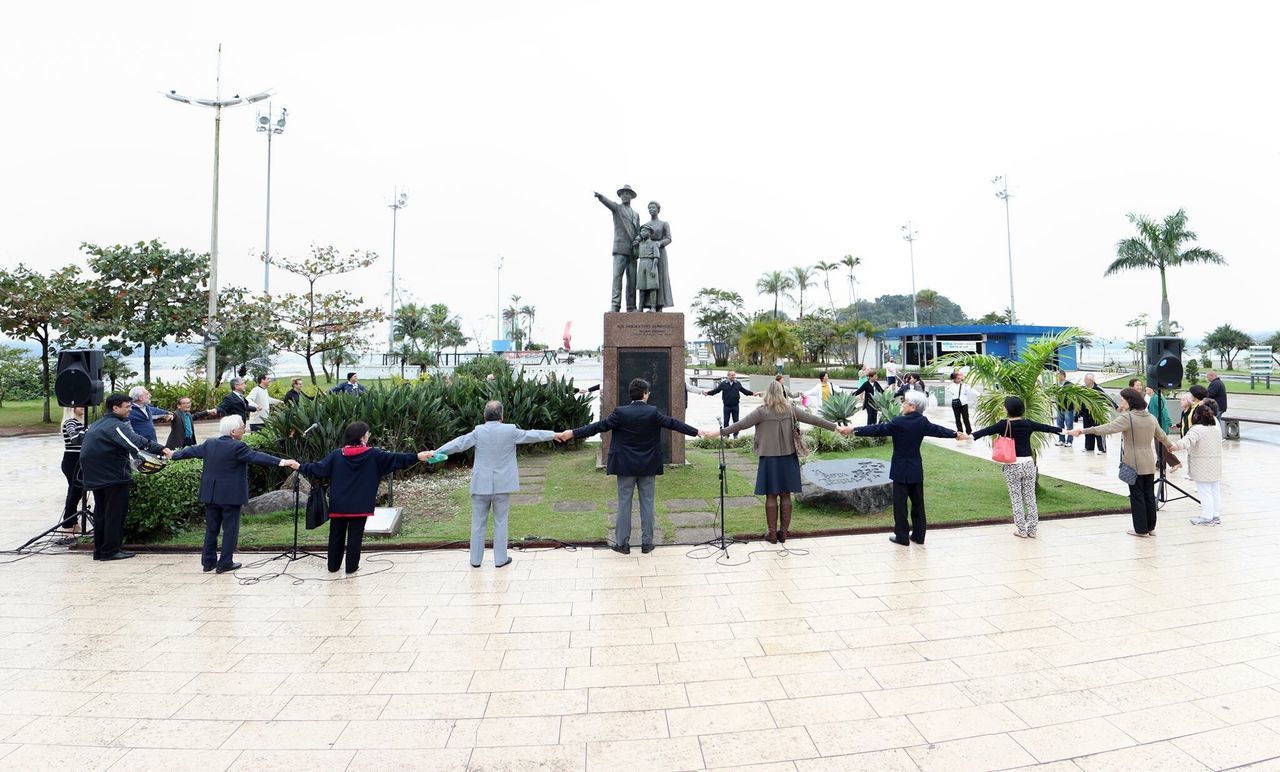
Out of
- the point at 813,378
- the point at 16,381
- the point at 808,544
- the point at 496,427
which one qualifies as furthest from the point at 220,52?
the point at 813,378

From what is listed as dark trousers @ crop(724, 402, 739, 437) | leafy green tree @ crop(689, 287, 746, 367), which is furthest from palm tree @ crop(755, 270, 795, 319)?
dark trousers @ crop(724, 402, 739, 437)

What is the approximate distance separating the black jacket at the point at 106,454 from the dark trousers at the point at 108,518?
0.39 feet

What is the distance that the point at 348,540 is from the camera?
18.5ft

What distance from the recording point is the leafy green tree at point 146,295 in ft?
64.8

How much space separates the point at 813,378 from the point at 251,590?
4037 centimetres

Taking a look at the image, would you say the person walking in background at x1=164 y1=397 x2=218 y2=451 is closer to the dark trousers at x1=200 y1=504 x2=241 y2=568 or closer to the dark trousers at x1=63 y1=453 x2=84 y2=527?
the dark trousers at x1=63 y1=453 x2=84 y2=527

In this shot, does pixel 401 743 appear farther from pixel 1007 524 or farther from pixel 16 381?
pixel 16 381

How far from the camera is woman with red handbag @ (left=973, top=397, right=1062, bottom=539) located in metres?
6.59

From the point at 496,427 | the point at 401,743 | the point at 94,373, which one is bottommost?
the point at 401,743

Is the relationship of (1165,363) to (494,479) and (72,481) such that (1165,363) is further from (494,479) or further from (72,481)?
(72,481)

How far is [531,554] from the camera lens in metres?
6.24

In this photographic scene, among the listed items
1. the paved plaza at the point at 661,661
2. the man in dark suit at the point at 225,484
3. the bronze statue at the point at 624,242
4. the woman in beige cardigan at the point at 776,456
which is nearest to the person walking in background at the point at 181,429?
the paved plaza at the point at 661,661

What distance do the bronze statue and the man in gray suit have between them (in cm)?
539

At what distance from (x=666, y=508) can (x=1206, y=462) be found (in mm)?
5750
